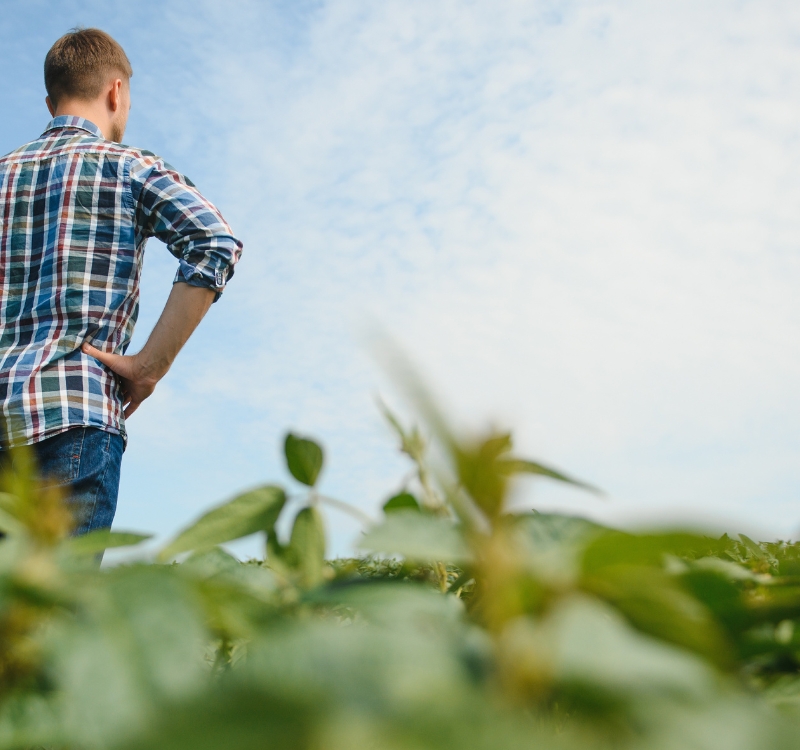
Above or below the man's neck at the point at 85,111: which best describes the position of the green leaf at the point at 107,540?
below

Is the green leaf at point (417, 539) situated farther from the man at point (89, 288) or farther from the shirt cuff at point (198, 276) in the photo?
the shirt cuff at point (198, 276)

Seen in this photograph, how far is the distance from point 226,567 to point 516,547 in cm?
19

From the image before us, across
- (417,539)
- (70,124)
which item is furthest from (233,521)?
(70,124)

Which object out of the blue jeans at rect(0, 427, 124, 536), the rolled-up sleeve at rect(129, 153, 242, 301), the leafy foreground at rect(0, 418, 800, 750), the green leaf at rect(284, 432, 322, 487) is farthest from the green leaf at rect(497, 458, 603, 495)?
the rolled-up sleeve at rect(129, 153, 242, 301)

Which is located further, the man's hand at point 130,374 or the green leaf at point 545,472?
the man's hand at point 130,374

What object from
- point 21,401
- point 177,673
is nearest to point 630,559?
point 177,673

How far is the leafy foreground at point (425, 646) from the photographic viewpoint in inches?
8.4

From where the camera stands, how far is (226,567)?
451 millimetres

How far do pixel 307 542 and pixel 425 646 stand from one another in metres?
0.25

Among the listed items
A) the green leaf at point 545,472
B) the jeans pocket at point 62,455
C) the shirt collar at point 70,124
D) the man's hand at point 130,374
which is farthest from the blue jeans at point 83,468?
the green leaf at point 545,472

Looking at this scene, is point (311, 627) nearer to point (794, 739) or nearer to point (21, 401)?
point (794, 739)

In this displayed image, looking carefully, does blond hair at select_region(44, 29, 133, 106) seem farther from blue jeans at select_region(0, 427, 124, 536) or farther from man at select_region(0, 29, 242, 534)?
blue jeans at select_region(0, 427, 124, 536)

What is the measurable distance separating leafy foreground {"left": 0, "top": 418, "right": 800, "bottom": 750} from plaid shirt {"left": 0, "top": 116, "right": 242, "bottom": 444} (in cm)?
253

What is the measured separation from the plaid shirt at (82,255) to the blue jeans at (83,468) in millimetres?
54
